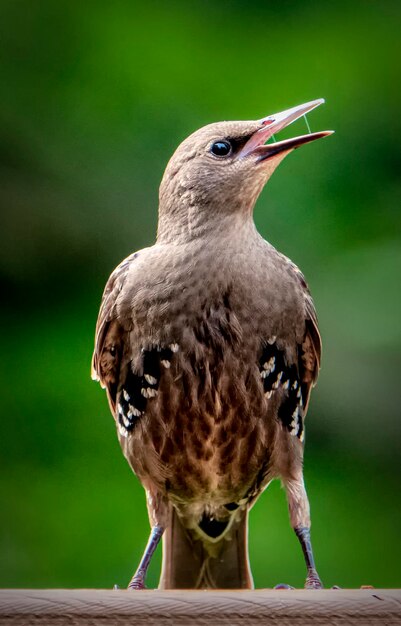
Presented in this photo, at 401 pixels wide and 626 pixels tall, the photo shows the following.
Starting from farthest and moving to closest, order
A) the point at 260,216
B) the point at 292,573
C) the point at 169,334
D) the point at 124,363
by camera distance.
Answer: the point at 260,216
the point at 292,573
the point at 124,363
the point at 169,334

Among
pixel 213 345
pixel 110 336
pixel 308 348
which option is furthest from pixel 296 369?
pixel 110 336

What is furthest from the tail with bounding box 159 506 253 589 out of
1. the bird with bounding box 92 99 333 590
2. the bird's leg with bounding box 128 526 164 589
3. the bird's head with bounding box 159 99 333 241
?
the bird's head with bounding box 159 99 333 241

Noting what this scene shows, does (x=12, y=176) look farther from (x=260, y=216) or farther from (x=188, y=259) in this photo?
(x=188, y=259)

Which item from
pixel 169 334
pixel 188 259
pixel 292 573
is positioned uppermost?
pixel 188 259

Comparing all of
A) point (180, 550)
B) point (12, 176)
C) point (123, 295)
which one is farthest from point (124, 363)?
point (12, 176)

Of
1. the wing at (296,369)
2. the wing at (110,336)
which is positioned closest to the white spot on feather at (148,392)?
the wing at (110,336)

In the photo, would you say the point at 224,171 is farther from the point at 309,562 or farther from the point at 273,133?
the point at 309,562

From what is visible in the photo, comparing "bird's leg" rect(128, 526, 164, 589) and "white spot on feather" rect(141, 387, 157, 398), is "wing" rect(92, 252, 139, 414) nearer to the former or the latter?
"white spot on feather" rect(141, 387, 157, 398)
